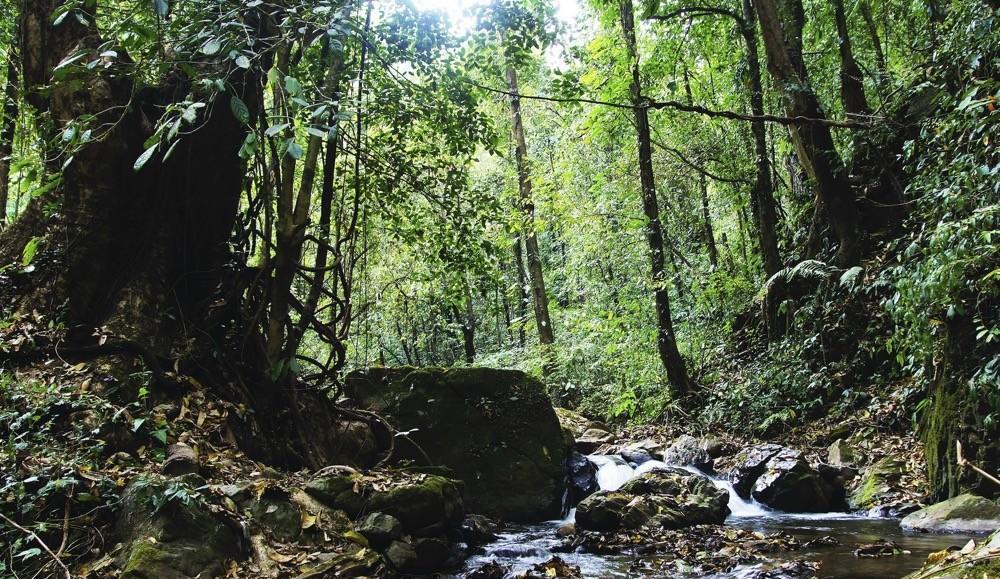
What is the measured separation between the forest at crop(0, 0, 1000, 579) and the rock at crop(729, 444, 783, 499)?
4 cm

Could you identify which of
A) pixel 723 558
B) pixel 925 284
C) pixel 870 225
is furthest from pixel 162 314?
pixel 870 225

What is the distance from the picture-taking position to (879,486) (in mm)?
7602

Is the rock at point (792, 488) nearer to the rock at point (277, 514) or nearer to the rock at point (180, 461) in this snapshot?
the rock at point (277, 514)

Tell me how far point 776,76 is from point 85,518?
36.4ft

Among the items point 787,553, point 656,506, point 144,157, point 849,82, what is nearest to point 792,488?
point 656,506

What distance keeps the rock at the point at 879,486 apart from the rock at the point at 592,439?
15.4ft

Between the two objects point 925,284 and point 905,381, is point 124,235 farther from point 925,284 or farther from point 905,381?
point 905,381

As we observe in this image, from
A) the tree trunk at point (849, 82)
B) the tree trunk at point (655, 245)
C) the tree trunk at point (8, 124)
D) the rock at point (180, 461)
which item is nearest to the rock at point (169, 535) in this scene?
the rock at point (180, 461)

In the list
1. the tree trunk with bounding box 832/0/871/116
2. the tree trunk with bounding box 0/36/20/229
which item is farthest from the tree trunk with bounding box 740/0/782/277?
the tree trunk with bounding box 0/36/20/229

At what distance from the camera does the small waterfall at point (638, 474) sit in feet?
27.1

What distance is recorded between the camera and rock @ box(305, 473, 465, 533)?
5.27 metres

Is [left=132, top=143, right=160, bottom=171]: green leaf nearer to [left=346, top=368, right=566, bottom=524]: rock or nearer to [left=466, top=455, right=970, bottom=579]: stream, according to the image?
[left=466, top=455, right=970, bottom=579]: stream

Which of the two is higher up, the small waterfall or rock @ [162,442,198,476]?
rock @ [162,442,198,476]

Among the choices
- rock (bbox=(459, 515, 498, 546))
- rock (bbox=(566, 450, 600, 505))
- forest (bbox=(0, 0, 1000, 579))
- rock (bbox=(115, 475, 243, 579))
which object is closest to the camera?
rock (bbox=(115, 475, 243, 579))
